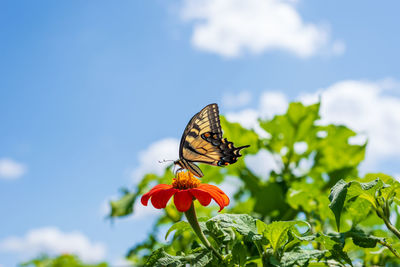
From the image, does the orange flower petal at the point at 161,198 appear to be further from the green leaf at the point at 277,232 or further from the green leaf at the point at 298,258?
the green leaf at the point at 298,258

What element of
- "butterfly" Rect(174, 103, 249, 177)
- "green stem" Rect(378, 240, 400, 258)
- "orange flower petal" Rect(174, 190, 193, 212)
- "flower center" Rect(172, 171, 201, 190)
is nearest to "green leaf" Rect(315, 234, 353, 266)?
"green stem" Rect(378, 240, 400, 258)

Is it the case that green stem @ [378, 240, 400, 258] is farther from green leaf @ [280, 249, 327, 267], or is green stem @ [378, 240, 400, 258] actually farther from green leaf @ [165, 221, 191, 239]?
green leaf @ [165, 221, 191, 239]

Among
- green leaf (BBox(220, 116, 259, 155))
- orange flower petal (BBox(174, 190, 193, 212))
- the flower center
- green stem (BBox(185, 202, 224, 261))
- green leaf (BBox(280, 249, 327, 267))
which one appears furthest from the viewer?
green leaf (BBox(220, 116, 259, 155))

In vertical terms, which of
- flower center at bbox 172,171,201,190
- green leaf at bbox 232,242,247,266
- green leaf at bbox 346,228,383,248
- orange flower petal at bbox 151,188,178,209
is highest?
flower center at bbox 172,171,201,190

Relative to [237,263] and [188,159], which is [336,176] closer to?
[188,159]

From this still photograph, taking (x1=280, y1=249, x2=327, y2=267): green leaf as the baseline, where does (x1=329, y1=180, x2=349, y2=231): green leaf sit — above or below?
above

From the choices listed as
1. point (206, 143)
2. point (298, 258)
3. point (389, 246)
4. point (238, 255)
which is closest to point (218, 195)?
point (238, 255)

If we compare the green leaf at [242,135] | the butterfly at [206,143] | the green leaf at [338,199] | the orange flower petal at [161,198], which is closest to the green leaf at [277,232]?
the green leaf at [338,199]
